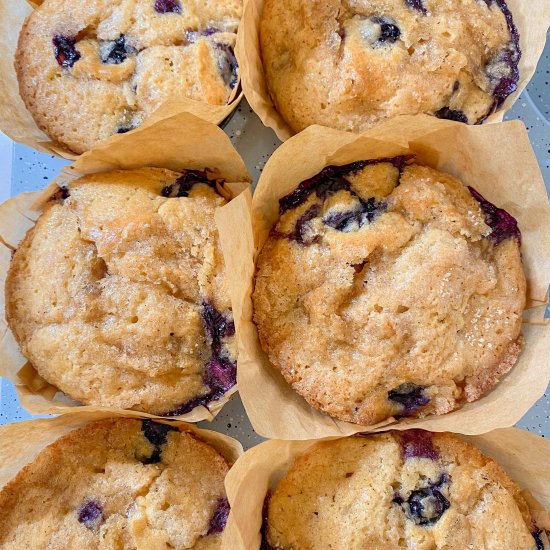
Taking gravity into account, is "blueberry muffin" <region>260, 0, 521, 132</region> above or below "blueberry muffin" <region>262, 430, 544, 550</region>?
above

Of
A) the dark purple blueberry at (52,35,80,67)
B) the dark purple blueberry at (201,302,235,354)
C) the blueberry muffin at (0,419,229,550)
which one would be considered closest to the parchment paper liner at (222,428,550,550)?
the blueberry muffin at (0,419,229,550)

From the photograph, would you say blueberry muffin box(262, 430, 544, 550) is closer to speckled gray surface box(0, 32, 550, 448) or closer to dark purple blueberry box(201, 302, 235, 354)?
speckled gray surface box(0, 32, 550, 448)

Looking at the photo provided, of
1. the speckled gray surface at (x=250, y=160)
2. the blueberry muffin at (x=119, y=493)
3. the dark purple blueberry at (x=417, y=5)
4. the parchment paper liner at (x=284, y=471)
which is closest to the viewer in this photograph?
the parchment paper liner at (x=284, y=471)

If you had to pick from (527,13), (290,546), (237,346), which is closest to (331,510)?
(290,546)

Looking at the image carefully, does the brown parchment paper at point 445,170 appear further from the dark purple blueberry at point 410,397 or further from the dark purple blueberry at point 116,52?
the dark purple blueberry at point 116,52

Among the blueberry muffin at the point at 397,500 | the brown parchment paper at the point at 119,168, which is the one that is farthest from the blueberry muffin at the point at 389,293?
the brown parchment paper at the point at 119,168

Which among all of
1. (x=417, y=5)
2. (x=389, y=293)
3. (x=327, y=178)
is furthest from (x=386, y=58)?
(x=389, y=293)
